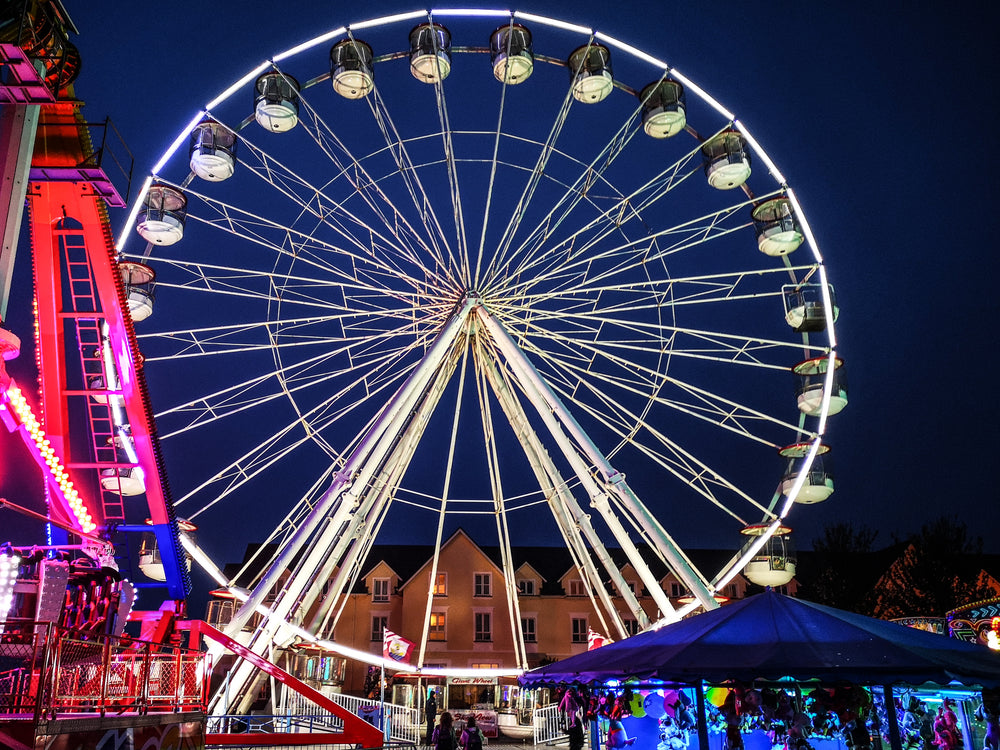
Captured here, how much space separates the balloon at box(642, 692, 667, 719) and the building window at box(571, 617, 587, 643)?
28.3 metres

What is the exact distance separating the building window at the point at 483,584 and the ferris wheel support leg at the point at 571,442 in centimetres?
2451

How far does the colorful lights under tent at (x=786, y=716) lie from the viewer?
895cm

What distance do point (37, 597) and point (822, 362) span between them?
14311 mm

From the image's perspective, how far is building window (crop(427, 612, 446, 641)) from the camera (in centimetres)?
3800

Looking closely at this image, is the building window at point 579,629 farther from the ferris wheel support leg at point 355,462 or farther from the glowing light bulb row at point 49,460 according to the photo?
the glowing light bulb row at point 49,460

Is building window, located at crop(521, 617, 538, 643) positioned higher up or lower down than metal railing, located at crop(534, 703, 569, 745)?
higher up

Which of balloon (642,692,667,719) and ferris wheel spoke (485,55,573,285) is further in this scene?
ferris wheel spoke (485,55,573,285)

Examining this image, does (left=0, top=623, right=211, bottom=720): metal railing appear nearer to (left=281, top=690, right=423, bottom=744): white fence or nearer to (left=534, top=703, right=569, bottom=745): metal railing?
(left=281, top=690, right=423, bottom=744): white fence

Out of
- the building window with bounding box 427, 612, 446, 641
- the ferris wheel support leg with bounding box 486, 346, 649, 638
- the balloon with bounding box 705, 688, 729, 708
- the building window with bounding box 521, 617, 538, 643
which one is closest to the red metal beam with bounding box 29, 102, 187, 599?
the ferris wheel support leg with bounding box 486, 346, 649, 638

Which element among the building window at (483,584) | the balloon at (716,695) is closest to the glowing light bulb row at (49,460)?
the balloon at (716,695)

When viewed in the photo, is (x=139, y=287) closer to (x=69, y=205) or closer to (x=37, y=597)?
(x=69, y=205)

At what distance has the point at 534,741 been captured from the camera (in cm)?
2181

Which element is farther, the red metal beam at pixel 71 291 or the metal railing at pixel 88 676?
the red metal beam at pixel 71 291

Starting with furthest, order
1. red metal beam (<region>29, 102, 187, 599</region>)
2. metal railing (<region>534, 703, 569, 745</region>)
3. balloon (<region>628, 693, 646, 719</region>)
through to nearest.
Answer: metal railing (<region>534, 703, 569, 745</region>)
balloon (<region>628, 693, 646, 719</region>)
red metal beam (<region>29, 102, 187, 599</region>)
